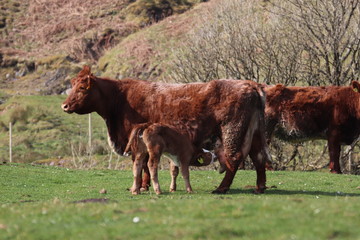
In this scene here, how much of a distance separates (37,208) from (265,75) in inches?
809

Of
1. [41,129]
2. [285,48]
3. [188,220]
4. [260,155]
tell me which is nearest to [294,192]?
[260,155]

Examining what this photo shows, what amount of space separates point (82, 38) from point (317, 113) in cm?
7205

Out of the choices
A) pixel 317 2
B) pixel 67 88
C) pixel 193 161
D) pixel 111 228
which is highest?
pixel 317 2

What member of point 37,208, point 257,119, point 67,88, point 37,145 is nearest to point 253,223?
point 37,208

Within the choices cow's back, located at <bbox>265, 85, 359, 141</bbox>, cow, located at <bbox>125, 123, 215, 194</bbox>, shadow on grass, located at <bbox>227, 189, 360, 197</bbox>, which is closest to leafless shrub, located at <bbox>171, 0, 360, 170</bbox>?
cow's back, located at <bbox>265, 85, 359, 141</bbox>

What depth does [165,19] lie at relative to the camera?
267ft

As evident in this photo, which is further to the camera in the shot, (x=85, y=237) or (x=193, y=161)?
(x=193, y=161)

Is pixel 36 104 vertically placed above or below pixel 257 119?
below

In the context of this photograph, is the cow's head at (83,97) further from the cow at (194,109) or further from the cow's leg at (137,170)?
the cow's leg at (137,170)

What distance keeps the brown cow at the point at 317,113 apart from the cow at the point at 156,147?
22.4 ft

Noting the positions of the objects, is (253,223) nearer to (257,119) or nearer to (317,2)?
(257,119)

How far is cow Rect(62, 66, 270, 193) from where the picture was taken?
1439cm

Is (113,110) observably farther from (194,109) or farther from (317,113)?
(317,113)

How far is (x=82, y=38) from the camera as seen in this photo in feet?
→ 293
